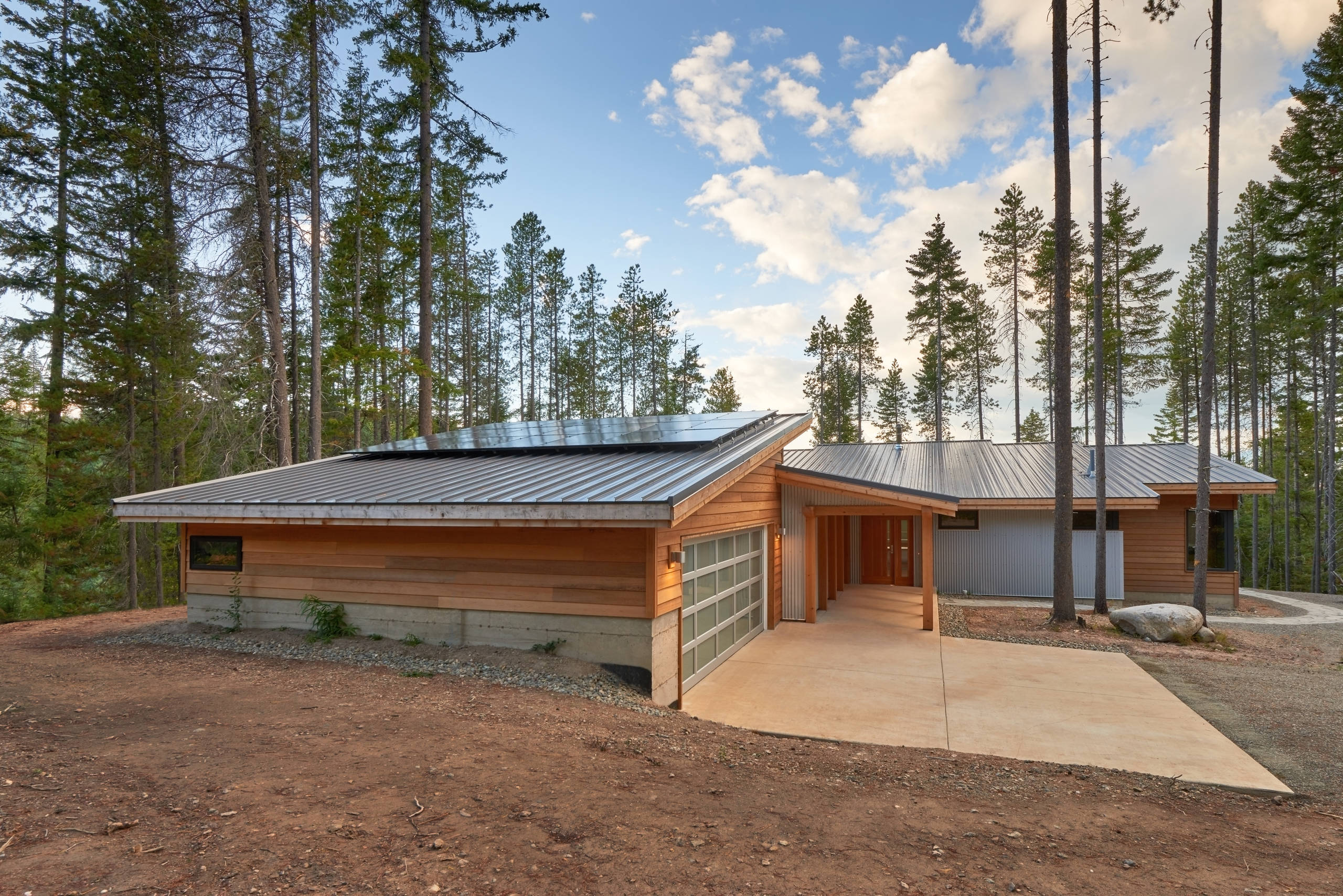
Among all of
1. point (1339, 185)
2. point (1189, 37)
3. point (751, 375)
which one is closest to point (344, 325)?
point (1189, 37)

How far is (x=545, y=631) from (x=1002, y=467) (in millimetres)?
13801

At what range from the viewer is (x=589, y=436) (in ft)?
32.3

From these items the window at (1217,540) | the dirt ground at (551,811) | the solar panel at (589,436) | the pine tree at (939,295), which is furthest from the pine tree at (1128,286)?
the dirt ground at (551,811)

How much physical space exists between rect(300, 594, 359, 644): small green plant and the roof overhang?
7.08m

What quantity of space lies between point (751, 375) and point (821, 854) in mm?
34725

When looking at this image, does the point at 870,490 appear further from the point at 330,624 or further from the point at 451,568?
the point at 330,624

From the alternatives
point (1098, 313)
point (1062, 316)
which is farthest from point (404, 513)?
point (1098, 313)

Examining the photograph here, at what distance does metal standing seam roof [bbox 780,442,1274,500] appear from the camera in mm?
13516

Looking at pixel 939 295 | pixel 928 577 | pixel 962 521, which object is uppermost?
pixel 939 295

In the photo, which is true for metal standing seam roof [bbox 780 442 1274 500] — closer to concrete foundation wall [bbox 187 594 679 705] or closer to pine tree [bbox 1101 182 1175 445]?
concrete foundation wall [bbox 187 594 679 705]

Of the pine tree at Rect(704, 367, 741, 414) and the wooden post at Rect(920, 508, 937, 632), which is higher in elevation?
the pine tree at Rect(704, 367, 741, 414)

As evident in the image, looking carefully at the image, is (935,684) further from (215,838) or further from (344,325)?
(344,325)

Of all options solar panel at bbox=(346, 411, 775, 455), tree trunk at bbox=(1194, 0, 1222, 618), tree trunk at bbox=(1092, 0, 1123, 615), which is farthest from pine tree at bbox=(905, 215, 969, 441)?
solar panel at bbox=(346, 411, 775, 455)

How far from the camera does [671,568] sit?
6.77m
